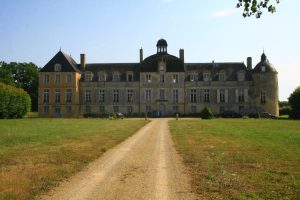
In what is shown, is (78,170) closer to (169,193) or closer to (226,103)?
(169,193)

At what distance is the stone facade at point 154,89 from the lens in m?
57.5

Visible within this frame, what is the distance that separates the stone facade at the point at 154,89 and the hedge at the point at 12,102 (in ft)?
26.7

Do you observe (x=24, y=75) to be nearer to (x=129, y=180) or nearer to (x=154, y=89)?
(x=154, y=89)

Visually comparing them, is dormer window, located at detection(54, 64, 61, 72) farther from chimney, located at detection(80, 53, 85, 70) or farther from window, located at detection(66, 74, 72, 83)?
chimney, located at detection(80, 53, 85, 70)

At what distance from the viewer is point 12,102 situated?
46500mm

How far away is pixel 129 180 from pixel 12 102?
40816mm

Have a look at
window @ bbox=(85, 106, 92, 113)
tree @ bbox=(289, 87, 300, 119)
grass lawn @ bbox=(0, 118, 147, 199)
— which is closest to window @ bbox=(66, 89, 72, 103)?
window @ bbox=(85, 106, 92, 113)

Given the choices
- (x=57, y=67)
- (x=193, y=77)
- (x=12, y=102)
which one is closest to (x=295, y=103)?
(x=193, y=77)

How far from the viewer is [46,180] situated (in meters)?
8.31

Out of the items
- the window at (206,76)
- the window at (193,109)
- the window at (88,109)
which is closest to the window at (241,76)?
the window at (206,76)

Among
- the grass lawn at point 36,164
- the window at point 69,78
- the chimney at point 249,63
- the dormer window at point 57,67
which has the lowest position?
the grass lawn at point 36,164

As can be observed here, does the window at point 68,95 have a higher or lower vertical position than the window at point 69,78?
lower

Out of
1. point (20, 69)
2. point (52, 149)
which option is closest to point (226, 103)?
point (20, 69)

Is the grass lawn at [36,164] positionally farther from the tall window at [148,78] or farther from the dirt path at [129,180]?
the tall window at [148,78]
